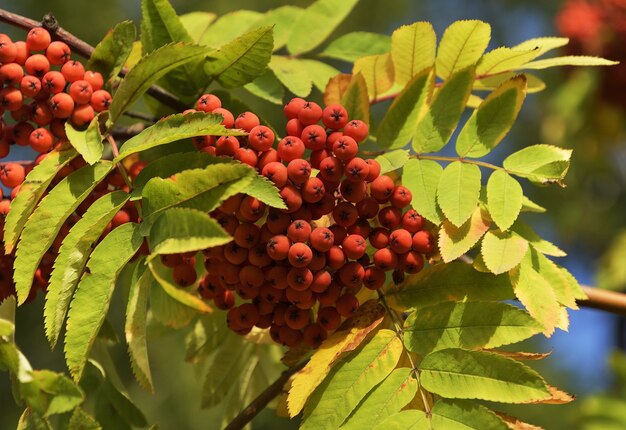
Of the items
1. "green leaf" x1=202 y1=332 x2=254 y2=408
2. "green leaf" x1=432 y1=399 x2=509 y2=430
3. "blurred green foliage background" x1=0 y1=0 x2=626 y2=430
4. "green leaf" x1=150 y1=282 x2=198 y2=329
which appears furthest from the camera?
"blurred green foliage background" x1=0 y1=0 x2=626 y2=430

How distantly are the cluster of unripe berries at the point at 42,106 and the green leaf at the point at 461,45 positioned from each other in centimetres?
52

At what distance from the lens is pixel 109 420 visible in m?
1.37

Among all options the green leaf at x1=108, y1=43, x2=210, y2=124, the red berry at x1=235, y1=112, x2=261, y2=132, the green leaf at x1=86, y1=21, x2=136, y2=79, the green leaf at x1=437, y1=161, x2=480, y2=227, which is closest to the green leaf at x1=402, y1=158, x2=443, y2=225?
the green leaf at x1=437, y1=161, x2=480, y2=227

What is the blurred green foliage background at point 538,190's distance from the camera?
3672mm

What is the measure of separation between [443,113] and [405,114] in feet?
0.20

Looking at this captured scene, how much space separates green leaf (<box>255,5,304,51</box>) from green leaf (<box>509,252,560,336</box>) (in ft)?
2.31

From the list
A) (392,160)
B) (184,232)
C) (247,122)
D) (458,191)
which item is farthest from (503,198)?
(184,232)

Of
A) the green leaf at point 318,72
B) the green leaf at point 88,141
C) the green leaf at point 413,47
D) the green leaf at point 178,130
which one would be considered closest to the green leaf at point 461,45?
the green leaf at point 413,47

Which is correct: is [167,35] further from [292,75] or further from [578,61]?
[578,61]

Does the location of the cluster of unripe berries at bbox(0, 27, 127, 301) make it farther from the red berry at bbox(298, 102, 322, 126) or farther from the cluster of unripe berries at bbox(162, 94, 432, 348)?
the red berry at bbox(298, 102, 322, 126)

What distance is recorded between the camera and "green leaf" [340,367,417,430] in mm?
1055

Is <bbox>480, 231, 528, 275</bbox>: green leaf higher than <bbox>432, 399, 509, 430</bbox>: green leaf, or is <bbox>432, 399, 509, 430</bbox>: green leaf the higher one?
<bbox>480, 231, 528, 275</bbox>: green leaf

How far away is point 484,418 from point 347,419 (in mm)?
174

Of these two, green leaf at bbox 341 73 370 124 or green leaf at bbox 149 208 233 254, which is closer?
green leaf at bbox 149 208 233 254
